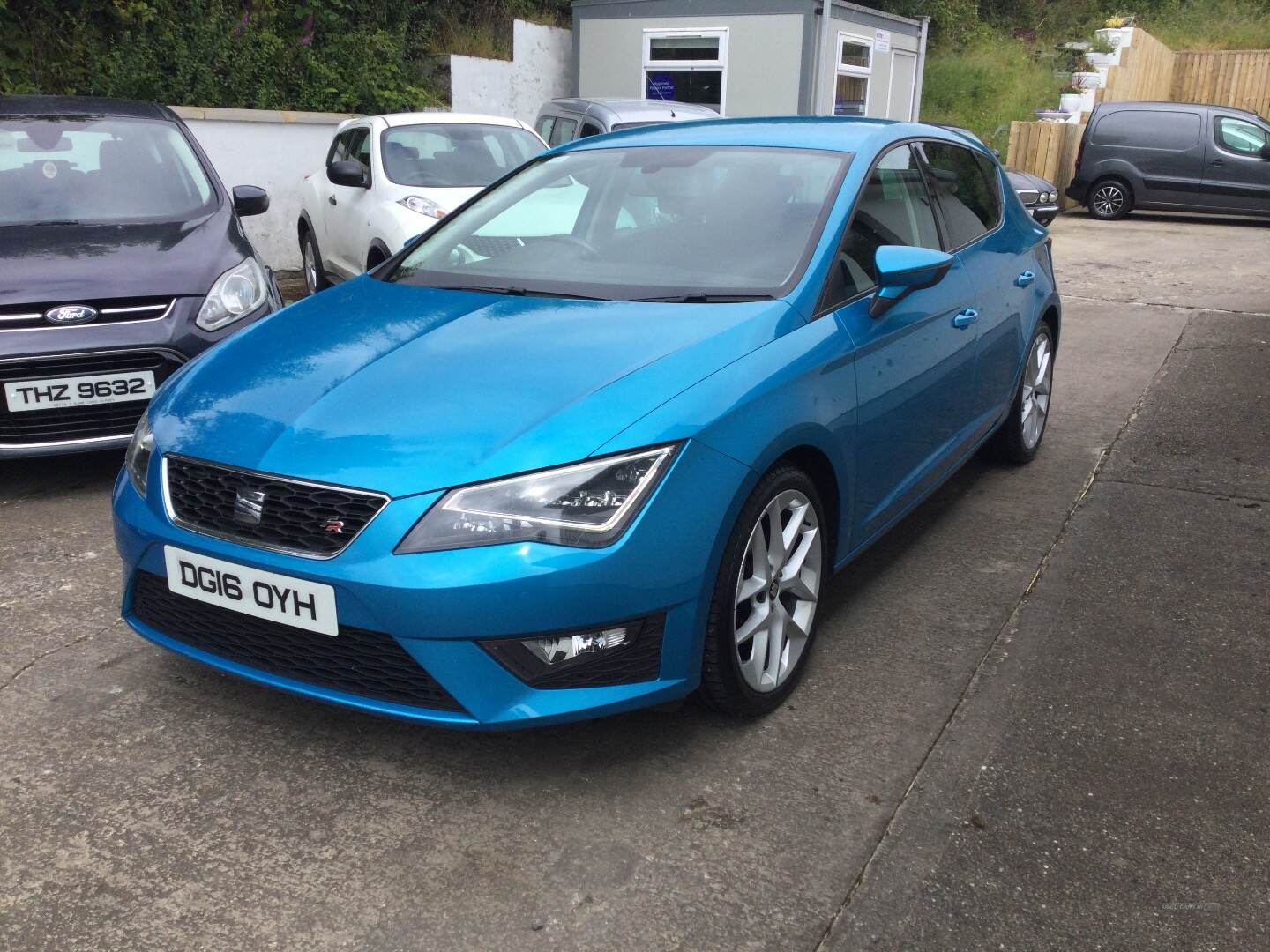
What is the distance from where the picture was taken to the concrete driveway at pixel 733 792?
2.37 metres

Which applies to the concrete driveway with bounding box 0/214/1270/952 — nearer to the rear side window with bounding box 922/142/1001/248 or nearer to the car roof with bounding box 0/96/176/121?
the rear side window with bounding box 922/142/1001/248

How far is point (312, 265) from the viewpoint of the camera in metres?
9.76

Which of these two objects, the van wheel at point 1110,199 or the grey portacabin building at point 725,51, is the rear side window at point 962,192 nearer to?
the grey portacabin building at point 725,51

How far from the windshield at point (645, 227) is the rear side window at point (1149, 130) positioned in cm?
1497

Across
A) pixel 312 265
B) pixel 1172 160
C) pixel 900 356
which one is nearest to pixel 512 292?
pixel 900 356

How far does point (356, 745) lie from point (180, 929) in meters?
0.73

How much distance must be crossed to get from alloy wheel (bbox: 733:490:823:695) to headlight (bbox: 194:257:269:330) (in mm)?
2871

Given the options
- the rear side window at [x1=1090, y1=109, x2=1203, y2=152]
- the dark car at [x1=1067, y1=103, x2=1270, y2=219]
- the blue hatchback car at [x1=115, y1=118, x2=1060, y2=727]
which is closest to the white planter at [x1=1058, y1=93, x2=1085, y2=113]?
the dark car at [x1=1067, y1=103, x2=1270, y2=219]

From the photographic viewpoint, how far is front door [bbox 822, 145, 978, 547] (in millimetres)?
3461

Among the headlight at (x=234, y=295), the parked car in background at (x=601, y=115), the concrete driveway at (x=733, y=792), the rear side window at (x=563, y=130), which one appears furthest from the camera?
the rear side window at (x=563, y=130)

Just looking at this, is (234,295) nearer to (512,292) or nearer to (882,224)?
(512,292)

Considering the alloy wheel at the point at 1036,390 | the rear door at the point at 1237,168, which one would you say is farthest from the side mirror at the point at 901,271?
the rear door at the point at 1237,168

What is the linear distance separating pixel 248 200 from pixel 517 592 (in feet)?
13.8

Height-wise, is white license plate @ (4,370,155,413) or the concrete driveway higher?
white license plate @ (4,370,155,413)
